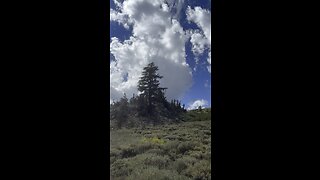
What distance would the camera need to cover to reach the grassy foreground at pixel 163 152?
6.31m

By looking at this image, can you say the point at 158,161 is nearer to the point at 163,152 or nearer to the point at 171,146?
the point at 163,152

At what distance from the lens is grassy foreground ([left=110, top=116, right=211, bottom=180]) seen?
6309mm

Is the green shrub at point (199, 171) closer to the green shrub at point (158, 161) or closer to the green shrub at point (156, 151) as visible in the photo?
the green shrub at point (158, 161)

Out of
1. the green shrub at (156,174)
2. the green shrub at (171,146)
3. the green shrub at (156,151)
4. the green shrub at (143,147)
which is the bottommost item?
the green shrub at (156,174)

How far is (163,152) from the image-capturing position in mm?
7617

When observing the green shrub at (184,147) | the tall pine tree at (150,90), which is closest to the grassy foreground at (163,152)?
the green shrub at (184,147)

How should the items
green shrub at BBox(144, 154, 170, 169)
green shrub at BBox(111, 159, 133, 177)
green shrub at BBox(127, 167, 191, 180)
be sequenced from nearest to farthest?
green shrub at BBox(127, 167, 191, 180) → green shrub at BBox(144, 154, 170, 169) → green shrub at BBox(111, 159, 133, 177)

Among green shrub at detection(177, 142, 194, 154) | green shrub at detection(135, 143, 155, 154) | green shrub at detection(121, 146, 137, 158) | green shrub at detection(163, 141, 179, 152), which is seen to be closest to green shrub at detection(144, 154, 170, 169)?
green shrub at detection(163, 141, 179, 152)

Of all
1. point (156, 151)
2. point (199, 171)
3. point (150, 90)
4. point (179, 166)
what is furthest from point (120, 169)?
point (150, 90)

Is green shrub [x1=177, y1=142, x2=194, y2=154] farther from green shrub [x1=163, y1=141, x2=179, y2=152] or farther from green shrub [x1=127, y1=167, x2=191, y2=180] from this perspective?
green shrub [x1=127, y1=167, x2=191, y2=180]

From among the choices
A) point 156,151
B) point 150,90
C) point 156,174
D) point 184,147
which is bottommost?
point 156,174
